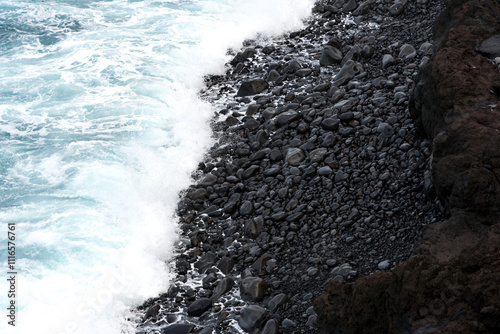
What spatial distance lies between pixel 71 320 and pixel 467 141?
5.06m

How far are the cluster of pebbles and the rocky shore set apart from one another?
0.02 m

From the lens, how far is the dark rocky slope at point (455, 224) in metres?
3.93

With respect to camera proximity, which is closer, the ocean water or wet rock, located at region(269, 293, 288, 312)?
wet rock, located at region(269, 293, 288, 312)

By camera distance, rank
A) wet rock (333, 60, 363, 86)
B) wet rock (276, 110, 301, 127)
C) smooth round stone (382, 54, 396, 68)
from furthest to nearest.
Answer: wet rock (333, 60, 363, 86) < smooth round stone (382, 54, 396, 68) < wet rock (276, 110, 301, 127)

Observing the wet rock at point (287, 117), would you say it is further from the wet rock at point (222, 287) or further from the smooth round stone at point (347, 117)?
the wet rock at point (222, 287)

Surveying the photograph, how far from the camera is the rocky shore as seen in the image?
4914 mm

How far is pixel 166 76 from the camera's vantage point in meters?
11.7

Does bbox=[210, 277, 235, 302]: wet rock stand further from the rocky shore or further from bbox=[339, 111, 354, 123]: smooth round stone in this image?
bbox=[339, 111, 354, 123]: smooth round stone

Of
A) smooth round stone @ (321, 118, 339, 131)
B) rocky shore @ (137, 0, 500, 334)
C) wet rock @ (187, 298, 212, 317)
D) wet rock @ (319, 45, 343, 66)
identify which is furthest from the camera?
wet rock @ (319, 45, 343, 66)

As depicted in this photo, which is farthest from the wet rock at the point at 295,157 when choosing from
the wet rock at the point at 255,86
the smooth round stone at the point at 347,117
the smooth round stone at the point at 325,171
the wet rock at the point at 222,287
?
the wet rock at the point at 255,86

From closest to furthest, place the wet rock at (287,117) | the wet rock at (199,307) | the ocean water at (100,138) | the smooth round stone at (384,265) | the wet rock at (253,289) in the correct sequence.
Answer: the smooth round stone at (384,265) < the wet rock at (253,289) < the wet rock at (199,307) < the ocean water at (100,138) < the wet rock at (287,117)

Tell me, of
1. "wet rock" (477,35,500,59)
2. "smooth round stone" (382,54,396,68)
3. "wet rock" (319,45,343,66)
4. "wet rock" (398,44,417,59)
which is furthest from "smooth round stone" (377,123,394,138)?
"wet rock" (319,45,343,66)

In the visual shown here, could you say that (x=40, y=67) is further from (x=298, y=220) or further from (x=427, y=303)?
(x=427, y=303)

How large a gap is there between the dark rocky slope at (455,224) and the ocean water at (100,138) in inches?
134
